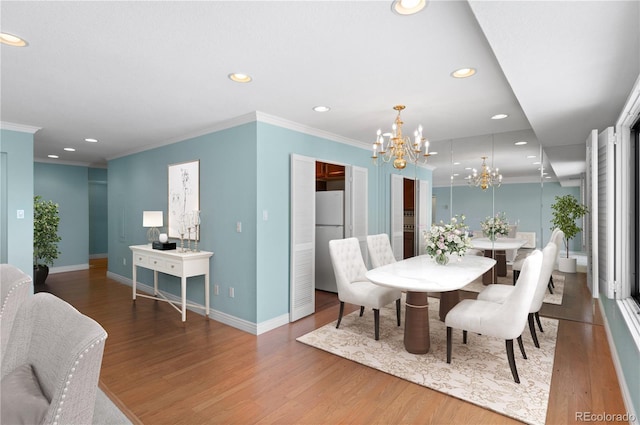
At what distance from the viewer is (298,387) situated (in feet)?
8.17

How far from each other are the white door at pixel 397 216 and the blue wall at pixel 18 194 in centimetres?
503

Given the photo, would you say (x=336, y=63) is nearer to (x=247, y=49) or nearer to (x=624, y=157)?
(x=247, y=49)

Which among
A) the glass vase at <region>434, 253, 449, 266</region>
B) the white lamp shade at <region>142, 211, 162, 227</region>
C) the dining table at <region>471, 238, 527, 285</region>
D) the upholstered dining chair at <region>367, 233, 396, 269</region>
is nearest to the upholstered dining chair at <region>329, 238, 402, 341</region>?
the upholstered dining chair at <region>367, 233, 396, 269</region>

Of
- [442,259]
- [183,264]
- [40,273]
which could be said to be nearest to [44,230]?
[40,273]

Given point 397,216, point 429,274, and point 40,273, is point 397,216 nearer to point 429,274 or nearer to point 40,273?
point 429,274

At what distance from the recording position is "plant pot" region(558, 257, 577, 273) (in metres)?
4.31

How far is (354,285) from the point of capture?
3.68 metres

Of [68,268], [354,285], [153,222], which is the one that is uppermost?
[153,222]

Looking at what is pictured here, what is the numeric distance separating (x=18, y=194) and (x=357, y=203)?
438 cm

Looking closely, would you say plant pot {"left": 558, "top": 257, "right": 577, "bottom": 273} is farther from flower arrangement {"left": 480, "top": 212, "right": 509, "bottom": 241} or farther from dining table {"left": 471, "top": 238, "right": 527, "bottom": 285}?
flower arrangement {"left": 480, "top": 212, "right": 509, "bottom": 241}

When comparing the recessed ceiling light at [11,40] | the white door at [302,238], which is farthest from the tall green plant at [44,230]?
the white door at [302,238]

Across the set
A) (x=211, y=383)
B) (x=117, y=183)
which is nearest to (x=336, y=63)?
(x=211, y=383)

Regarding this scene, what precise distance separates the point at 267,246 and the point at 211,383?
1.50m

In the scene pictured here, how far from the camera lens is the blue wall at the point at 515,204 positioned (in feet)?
13.1
